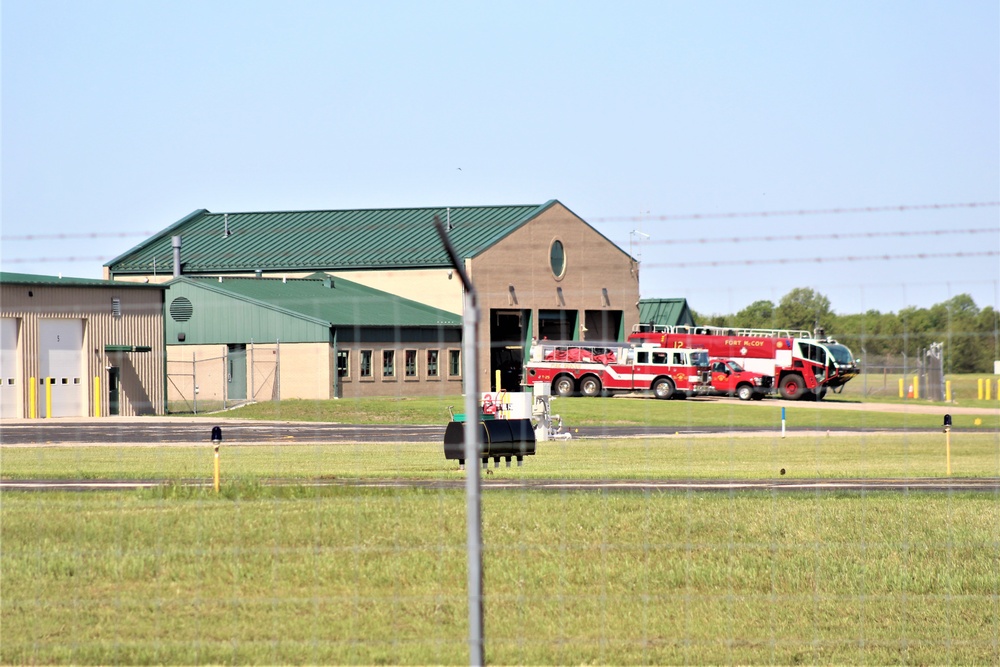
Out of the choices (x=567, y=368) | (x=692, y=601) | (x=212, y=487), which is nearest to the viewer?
(x=692, y=601)

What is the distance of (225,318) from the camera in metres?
44.1

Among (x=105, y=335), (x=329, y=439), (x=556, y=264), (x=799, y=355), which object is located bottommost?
(x=329, y=439)

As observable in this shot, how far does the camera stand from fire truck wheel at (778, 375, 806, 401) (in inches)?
701

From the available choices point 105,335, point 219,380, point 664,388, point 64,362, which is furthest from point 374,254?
point 664,388

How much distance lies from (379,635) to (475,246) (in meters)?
53.7

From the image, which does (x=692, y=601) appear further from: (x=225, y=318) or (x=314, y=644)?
(x=225, y=318)

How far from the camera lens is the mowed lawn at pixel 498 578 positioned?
9.73 metres

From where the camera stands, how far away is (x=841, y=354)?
11.4m

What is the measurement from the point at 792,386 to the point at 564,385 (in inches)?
538

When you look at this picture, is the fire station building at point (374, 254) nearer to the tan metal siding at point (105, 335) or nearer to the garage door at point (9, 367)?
the tan metal siding at point (105, 335)

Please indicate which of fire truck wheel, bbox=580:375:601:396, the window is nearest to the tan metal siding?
fire truck wheel, bbox=580:375:601:396

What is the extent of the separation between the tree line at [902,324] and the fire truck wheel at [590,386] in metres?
23.0

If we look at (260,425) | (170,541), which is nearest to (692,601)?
(170,541)

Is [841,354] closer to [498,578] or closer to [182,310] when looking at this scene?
[498,578]
